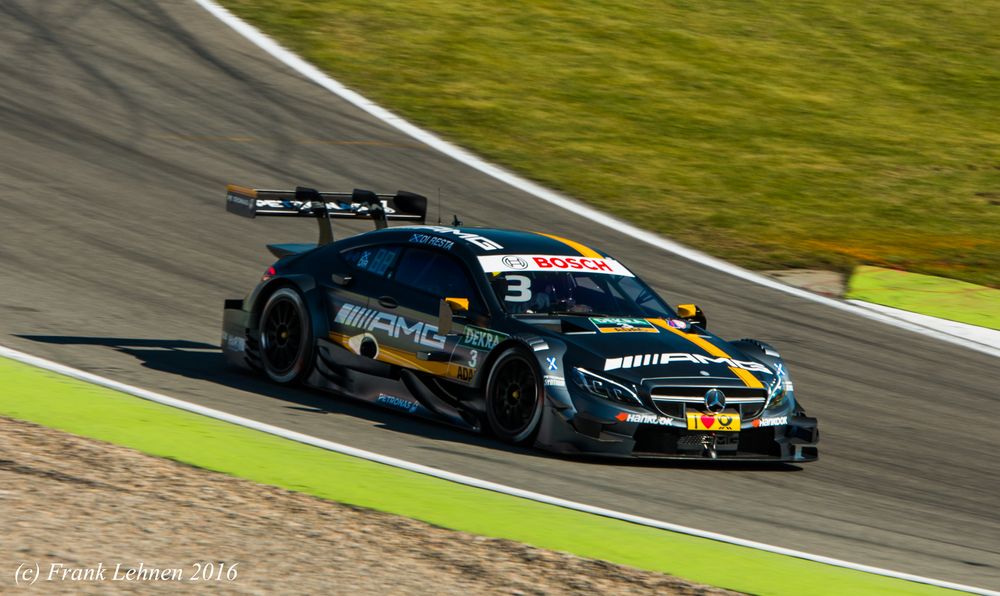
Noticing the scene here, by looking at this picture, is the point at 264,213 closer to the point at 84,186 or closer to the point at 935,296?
the point at 84,186

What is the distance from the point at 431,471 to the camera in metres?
8.73

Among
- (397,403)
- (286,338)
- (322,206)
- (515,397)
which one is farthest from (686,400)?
(322,206)

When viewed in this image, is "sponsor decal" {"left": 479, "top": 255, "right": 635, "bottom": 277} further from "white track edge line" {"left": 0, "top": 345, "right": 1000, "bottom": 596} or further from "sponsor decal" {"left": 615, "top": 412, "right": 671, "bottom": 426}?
"white track edge line" {"left": 0, "top": 345, "right": 1000, "bottom": 596}

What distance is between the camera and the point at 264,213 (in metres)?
11.5

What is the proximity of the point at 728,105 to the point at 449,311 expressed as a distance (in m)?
15.3

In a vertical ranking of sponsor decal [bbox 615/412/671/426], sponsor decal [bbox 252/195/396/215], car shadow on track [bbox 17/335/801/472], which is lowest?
car shadow on track [bbox 17/335/801/472]

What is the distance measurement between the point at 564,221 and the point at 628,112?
582 cm

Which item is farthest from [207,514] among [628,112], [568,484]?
[628,112]

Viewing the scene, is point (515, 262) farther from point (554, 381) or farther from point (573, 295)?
point (554, 381)

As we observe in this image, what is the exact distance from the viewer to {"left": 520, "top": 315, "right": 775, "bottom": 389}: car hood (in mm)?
9531

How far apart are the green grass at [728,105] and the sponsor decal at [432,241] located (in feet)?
24.1

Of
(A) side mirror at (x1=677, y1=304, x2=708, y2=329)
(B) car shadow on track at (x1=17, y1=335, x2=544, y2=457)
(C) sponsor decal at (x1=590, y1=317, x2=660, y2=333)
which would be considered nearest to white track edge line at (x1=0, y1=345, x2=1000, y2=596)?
(B) car shadow on track at (x1=17, y1=335, x2=544, y2=457)

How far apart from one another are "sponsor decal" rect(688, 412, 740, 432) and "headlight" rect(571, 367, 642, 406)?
365 millimetres

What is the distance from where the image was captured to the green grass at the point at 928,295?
16.0 meters
